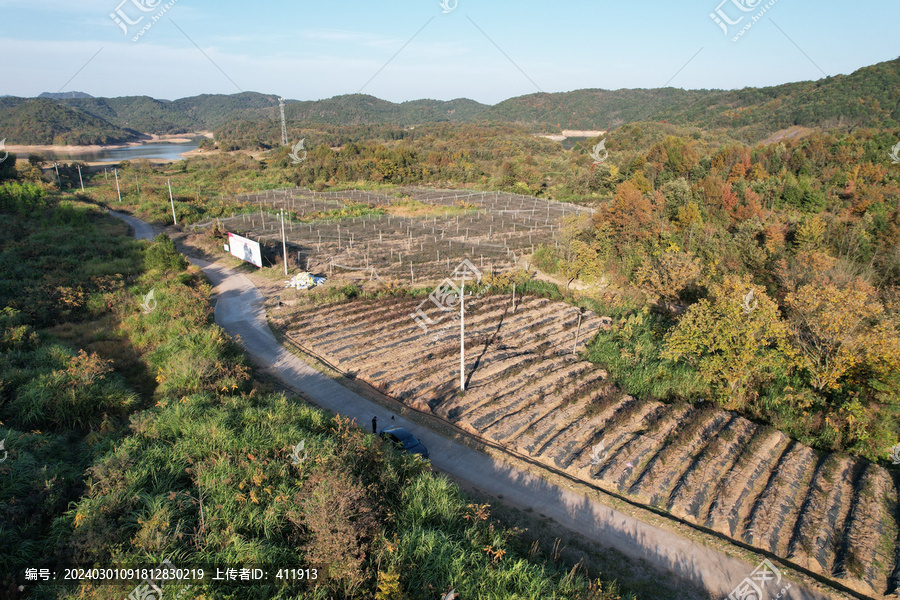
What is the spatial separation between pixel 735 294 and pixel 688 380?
9.14 feet

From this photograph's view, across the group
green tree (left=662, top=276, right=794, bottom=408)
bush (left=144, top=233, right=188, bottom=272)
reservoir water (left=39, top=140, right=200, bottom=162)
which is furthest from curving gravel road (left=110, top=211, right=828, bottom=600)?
reservoir water (left=39, top=140, right=200, bottom=162)

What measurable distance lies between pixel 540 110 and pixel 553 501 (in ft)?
438

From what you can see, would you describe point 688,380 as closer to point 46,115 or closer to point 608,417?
point 608,417

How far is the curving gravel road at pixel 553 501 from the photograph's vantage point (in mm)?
7801

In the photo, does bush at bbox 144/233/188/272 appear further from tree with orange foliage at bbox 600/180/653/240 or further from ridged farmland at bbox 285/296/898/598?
tree with orange foliage at bbox 600/180/653/240

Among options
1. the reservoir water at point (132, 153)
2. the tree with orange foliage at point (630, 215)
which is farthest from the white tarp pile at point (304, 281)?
the reservoir water at point (132, 153)

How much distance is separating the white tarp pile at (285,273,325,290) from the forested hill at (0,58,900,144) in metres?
57.0

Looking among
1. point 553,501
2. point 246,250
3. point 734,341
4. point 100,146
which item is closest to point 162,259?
point 246,250

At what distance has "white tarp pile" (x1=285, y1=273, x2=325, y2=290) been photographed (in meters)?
20.7

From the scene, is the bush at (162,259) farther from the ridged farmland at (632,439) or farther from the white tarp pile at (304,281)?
the ridged farmland at (632,439)

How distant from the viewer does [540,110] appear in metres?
128

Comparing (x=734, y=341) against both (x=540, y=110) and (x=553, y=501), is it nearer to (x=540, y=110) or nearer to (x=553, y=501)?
(x=553, y=501)

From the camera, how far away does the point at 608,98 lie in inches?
4695

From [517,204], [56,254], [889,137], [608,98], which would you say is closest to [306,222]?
[56,254]
